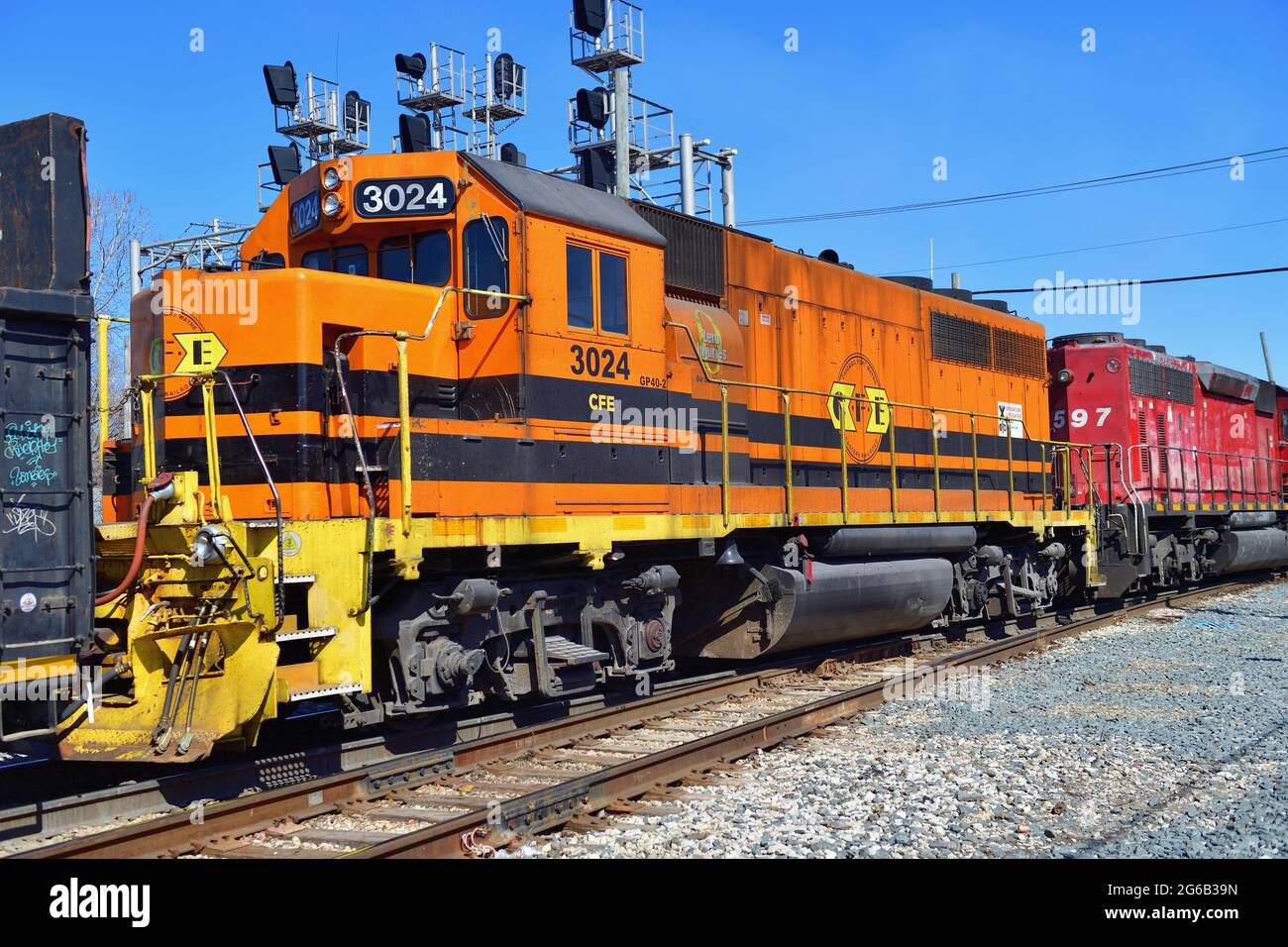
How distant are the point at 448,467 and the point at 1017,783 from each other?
4021 mm

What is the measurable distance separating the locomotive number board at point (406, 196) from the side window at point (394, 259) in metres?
0.25

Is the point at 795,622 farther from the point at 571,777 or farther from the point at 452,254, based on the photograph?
the point at 452,254

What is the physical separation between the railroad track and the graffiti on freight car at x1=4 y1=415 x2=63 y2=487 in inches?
66.7

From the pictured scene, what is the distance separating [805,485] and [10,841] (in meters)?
7.53

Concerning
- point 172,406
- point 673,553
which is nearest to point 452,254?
point 172,406

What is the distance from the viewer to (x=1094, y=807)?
251 inches

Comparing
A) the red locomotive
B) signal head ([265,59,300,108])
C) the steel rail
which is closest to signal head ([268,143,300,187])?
signal head ([265,59,300,108])

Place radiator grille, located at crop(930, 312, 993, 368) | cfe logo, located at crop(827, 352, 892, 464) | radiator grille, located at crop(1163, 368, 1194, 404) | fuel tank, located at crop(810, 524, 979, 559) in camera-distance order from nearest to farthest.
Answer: fuel tank, located at crop(810, 524, 979, 559)
cfe logo, located at crop(827, 352, 892, 464)
radiator grille, located at crop(930, 312, 993, 368)
radiator grille, located at crop(1163, 368, 1194, 404)

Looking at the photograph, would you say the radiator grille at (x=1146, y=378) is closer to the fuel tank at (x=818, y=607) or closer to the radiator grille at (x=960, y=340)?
the radiator grille at (x=960, y=340)

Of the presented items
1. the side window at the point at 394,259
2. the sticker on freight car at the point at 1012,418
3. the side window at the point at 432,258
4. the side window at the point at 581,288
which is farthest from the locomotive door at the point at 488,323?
the sticker on freight car at the point at 1012,418

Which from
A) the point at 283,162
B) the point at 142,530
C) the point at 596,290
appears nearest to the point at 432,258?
the point at 596,290

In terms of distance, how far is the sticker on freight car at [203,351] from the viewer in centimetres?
710

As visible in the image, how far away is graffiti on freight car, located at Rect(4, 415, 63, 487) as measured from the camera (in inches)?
203

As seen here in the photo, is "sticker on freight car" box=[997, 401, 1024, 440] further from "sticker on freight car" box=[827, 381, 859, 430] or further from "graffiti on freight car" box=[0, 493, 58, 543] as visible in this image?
"graffiti on freight car" box=[0, 493, 58, 543]
